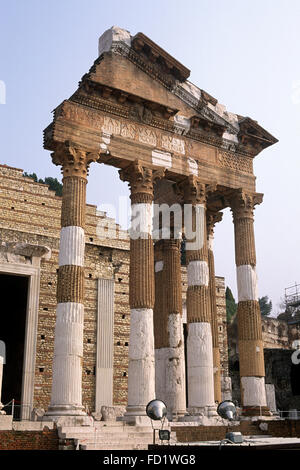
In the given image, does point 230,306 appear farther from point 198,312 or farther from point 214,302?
point 198,312

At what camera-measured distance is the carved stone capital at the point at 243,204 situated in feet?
67.1

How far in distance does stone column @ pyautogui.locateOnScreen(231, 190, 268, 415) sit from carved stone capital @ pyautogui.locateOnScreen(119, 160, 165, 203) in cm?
416

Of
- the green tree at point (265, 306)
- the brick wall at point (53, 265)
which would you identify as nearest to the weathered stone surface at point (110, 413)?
the brick wall at point (53, 265)

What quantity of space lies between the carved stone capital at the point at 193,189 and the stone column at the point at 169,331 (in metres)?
2.38

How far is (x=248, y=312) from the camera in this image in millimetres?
19312

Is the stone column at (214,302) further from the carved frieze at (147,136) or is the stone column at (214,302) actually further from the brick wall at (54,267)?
the carved frieze at (147,136)

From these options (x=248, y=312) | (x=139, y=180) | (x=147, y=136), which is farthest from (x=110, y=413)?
(x=147, y=136)

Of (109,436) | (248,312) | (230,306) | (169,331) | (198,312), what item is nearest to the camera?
(109,436)

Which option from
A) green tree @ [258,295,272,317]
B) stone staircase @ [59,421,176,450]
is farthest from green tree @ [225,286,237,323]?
stone staircase @ [59,421,176,450]

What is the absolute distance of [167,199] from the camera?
2188 centimetres

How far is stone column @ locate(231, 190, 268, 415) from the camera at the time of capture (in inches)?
725

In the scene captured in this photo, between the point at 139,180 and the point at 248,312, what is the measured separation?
6.20 metres

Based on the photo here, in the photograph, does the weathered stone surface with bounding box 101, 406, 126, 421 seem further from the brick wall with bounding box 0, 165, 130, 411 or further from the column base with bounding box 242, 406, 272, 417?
the column base with bounding box 242, 406, 272, 417

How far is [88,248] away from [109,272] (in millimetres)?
1404
